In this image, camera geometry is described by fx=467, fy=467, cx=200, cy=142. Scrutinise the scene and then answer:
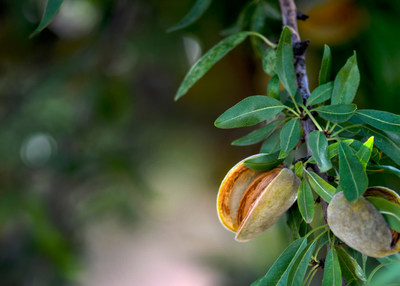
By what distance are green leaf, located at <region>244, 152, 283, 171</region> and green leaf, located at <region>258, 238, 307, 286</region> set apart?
0.05 m

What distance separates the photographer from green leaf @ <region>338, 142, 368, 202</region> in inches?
9.5

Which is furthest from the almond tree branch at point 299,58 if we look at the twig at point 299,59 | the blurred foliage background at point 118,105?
the blurred foliage background at point 118,105

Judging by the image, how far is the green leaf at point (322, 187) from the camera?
0.92 ft

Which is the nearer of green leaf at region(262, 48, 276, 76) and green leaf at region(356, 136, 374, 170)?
green leaf at region(356, 136, 374, 170)

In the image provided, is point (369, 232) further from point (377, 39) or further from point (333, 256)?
point (377, 39)

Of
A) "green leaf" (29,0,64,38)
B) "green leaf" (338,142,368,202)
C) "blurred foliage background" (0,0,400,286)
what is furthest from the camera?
"blurred foliage background" (0,0,400,286)

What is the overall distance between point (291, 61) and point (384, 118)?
0.08 metres

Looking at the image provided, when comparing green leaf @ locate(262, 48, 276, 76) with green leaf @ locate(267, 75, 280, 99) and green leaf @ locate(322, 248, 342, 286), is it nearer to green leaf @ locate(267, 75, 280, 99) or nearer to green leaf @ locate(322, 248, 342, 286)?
green leaf @ locate(267, 75, 280, 99)

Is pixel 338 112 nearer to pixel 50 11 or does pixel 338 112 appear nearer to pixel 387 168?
pixel 387 168

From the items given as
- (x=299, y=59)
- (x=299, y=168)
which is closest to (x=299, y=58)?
(x=299, y=59)

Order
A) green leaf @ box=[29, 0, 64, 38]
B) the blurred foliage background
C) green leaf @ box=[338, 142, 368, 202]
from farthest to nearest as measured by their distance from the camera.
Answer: the blurred foliage background < green leaf @ box=[29, 0, 64, 38] < green leaf @ box=[338, 142, 368, 202]

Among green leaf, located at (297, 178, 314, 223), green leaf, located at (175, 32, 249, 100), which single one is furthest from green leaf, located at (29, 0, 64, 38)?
green leaf, located at (297, 178, 314, 223)

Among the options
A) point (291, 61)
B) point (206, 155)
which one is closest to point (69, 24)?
point (206, 155)

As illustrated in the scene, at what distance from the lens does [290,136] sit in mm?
299
